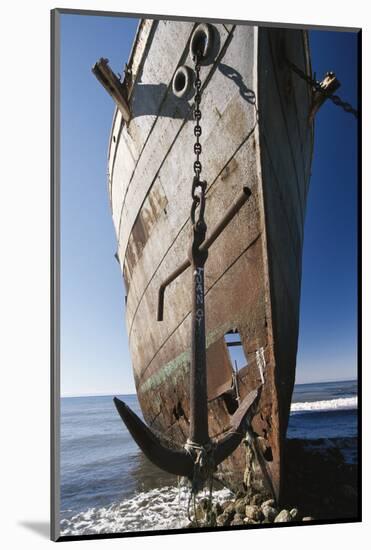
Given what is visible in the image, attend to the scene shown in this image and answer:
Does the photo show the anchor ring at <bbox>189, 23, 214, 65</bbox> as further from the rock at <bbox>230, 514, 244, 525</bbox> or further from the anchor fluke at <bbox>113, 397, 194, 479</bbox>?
the rock at <bbox>230, 514, 244, 525</bbox>

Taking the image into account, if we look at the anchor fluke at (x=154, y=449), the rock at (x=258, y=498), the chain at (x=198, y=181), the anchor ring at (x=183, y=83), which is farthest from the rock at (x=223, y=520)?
the anchor ring at (x=183, y=83)

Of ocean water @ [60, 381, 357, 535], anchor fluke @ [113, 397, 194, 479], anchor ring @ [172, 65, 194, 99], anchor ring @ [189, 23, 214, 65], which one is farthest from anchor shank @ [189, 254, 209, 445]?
anchor ring @ [189, 23, 214, 65]

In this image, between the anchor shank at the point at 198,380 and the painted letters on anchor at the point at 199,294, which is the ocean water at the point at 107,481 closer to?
the anchor shank at the point at 198,380

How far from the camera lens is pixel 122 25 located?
11.8 ft

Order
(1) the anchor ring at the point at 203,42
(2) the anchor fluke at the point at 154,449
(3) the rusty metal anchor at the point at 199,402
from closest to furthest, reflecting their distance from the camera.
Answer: (2) the anchor fluke at the point at 154,449 < (3) the rusty metal anchor at the point at 199,402 < (1) the anchor ring at the point at 203,42

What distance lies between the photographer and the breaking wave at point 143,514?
3500mm

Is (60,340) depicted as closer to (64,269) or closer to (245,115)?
(64,269)

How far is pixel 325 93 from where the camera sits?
3941 mm

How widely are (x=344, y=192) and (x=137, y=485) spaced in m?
1.67

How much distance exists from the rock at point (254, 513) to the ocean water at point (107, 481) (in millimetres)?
127

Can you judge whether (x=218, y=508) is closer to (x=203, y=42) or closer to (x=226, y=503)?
(x=226, y=503)

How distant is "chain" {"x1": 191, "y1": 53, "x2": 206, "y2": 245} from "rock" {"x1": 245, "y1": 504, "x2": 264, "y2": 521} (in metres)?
1.20

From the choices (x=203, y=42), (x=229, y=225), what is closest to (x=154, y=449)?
(x=229, y=225)

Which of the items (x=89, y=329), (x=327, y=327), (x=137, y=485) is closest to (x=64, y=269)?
(x=89, y=329)
